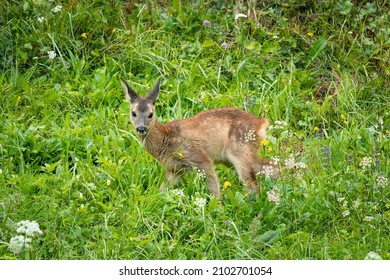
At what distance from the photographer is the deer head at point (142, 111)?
348 inches

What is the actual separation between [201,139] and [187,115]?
3.44ft

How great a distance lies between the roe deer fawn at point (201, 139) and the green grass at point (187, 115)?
0.57 ft

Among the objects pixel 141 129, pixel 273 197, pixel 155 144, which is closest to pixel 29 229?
pixel 273 197

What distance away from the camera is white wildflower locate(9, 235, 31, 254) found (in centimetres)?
678

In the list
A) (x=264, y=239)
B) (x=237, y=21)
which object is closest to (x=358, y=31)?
(x=237, y=21)

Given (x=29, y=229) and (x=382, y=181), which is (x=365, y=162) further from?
(x=29, y=229)

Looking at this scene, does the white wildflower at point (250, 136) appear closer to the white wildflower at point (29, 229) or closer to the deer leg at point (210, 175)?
the deer leg at point (210, 175)

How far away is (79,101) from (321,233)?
3356 millimetres

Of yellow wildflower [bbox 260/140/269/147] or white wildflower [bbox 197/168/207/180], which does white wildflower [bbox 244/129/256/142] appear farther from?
white wildflower [bbox 197/168/207/180]

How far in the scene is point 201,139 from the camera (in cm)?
902

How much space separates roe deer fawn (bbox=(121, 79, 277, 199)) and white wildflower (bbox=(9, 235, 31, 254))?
218cm

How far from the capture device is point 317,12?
11500 millimetres

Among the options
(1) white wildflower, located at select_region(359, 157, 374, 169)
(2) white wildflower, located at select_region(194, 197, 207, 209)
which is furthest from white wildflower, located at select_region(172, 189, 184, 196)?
(1) white wildflower, located at select_region(359, 157, 374, 169)
